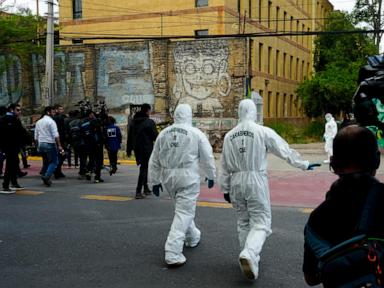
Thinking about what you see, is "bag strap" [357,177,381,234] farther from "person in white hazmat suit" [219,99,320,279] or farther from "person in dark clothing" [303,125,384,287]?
"person in white hazmat suit" [219,99,320,279]

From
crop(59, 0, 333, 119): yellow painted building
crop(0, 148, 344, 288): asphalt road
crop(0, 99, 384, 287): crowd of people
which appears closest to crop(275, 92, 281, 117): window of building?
crop(59, 0, 333, 119): yellow painted building

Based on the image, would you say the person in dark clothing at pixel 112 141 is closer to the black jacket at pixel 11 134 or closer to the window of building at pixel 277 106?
the black jacket at pixel 11 134

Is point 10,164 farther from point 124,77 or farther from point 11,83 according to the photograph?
point 11,83

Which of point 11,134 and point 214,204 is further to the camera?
point 11,134

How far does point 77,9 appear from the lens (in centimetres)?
3672

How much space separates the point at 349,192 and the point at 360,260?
0.31 meters

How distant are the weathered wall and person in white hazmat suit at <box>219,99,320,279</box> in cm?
1730

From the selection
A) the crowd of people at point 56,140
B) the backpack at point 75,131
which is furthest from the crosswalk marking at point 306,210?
the backpack at point 75,131

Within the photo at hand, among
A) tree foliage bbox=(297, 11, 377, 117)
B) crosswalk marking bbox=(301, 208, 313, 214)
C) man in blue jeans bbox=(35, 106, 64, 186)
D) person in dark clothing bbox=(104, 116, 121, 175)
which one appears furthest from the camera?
tree foliage bbox=(297, 11, 377, 117)

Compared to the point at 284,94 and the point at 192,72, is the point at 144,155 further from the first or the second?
the point at 284,94

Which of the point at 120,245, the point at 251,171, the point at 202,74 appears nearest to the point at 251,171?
the point at 251,171

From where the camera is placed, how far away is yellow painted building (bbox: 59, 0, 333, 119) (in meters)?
30.9

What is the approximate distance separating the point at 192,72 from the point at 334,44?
66.9 ft

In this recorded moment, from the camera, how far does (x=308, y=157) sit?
796 inches
